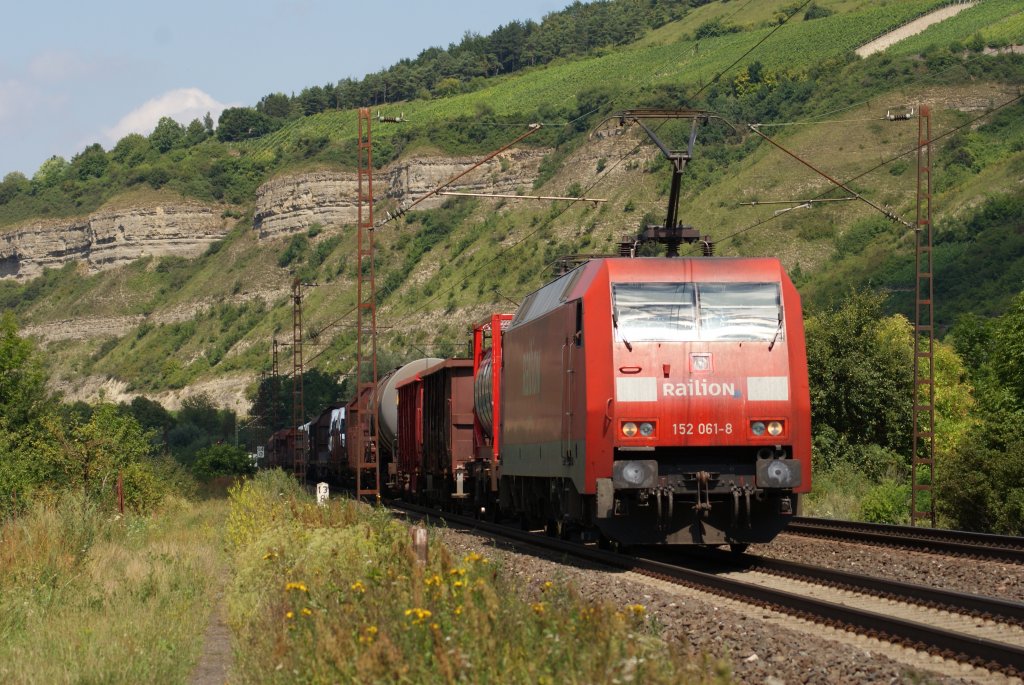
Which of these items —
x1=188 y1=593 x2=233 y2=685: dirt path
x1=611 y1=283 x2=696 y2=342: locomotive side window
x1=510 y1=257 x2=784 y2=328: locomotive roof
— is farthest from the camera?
x1=510 y1=257 x2=784 y2=328: locomotive roof

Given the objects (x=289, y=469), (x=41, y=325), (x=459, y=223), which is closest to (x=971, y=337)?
(x=289, y=469)

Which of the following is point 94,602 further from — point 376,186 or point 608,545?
point 376,186

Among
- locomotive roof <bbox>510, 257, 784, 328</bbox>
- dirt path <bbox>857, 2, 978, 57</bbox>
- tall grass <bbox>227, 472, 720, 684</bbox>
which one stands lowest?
tall grass <bbox>227, 472, 720, 684</bbox>

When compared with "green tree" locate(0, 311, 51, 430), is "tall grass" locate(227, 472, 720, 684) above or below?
below

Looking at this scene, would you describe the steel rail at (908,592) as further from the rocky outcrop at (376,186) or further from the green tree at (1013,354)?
Answer: the rocky outcrop at (376,186)

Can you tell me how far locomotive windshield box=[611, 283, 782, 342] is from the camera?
16.9 metres

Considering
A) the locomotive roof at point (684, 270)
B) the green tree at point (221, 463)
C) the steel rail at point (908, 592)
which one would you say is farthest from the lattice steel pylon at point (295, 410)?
the steel rail at point (908, 592)

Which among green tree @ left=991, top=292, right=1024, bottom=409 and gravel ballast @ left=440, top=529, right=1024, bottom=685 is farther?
green tree @ left=991, top=292, right=1024, bottom=409

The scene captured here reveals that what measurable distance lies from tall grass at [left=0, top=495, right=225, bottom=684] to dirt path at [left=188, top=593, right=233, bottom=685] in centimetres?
12

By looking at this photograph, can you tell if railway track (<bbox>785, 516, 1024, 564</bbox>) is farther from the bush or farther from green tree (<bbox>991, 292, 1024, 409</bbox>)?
green tree (<bbox>991, 292, 1024, 409</bbox>)

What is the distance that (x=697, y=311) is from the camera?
1702 cm

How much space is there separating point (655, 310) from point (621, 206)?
11045 centimetres

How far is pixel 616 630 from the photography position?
8438 millimetres

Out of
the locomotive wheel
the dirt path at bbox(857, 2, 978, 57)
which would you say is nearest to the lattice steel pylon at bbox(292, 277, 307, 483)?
the locomotive wheel
